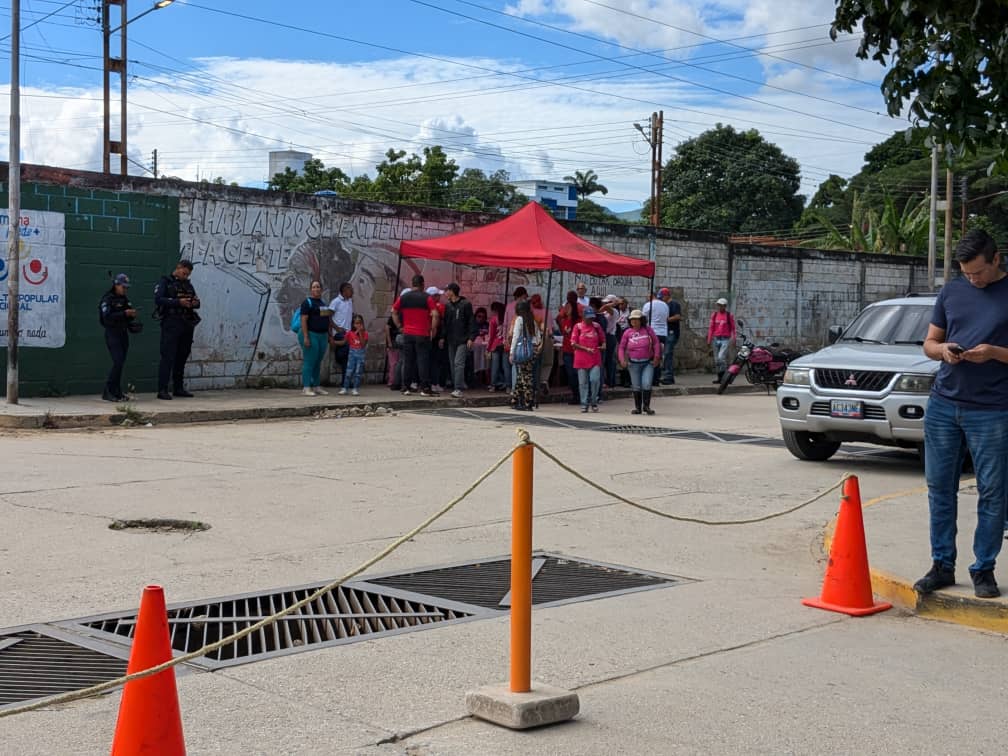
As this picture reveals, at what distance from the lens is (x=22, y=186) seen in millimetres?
17453

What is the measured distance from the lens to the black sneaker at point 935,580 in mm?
6965

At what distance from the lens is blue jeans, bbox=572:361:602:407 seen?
19297mm

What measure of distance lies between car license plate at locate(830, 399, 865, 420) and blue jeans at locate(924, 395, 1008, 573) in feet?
18.1

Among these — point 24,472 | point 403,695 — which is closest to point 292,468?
point 24,472

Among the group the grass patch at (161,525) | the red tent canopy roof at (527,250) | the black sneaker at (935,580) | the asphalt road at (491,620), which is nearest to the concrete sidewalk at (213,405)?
the asphalt road at (491,620)

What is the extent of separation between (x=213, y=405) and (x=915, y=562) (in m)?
11.9

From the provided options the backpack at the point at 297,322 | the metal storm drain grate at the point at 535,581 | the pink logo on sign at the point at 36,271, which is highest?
the pink logo on sign at the point at 36,271

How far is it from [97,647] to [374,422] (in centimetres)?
1129

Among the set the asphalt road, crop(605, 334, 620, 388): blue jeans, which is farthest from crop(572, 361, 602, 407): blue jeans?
the asphalt road

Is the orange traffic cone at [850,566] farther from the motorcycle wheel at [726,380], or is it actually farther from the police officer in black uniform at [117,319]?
the motorcycle wheel at [726,380]

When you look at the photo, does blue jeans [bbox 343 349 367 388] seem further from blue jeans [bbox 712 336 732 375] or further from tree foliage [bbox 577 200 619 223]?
tree foliage [bbox 577 200 619 223]

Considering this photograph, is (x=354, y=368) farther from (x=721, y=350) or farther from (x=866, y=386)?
(x=866, y=386)

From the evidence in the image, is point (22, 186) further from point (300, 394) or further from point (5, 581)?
point (5, 581)

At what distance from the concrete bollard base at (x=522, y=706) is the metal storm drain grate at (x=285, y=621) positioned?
1327 millimetres
